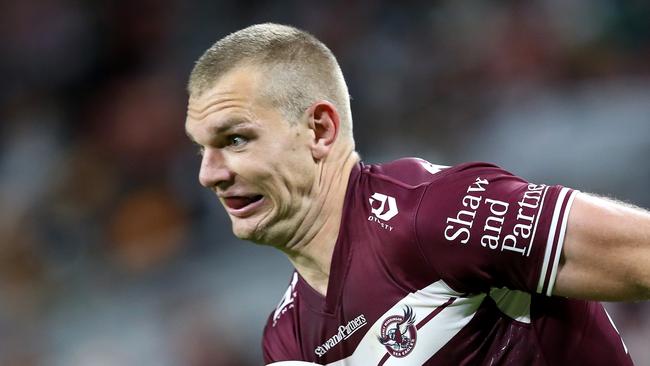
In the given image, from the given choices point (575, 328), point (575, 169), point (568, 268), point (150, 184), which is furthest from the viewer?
point (150, 184)

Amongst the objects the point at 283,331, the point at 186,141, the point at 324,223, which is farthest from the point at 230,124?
the point at 186,141

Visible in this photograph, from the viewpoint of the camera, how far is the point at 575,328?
8.03 feet

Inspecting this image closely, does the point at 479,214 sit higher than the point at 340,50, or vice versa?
the point at 340,50

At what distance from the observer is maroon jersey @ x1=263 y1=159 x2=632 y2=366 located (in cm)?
221

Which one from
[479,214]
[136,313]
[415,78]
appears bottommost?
[136,313]

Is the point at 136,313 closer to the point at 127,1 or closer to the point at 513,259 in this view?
the point at 127,1

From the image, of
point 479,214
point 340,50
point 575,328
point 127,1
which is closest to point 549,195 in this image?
point 479,214

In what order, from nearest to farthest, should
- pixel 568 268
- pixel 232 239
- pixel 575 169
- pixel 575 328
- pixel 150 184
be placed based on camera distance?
pixel 568 268, pixel 575 328, pixel 575 169, pixel 232 239, pixel 150 184

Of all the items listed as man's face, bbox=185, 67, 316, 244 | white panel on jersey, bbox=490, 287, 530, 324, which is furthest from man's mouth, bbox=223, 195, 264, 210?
white panel on jersey, bbox=490, 287, 530, 324

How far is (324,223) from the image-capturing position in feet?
8.63

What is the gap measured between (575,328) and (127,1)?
5.73 m

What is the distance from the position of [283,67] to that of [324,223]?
43 cm

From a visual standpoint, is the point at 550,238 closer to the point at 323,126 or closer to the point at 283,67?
the point at 323,126

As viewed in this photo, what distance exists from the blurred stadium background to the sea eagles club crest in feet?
9.64
